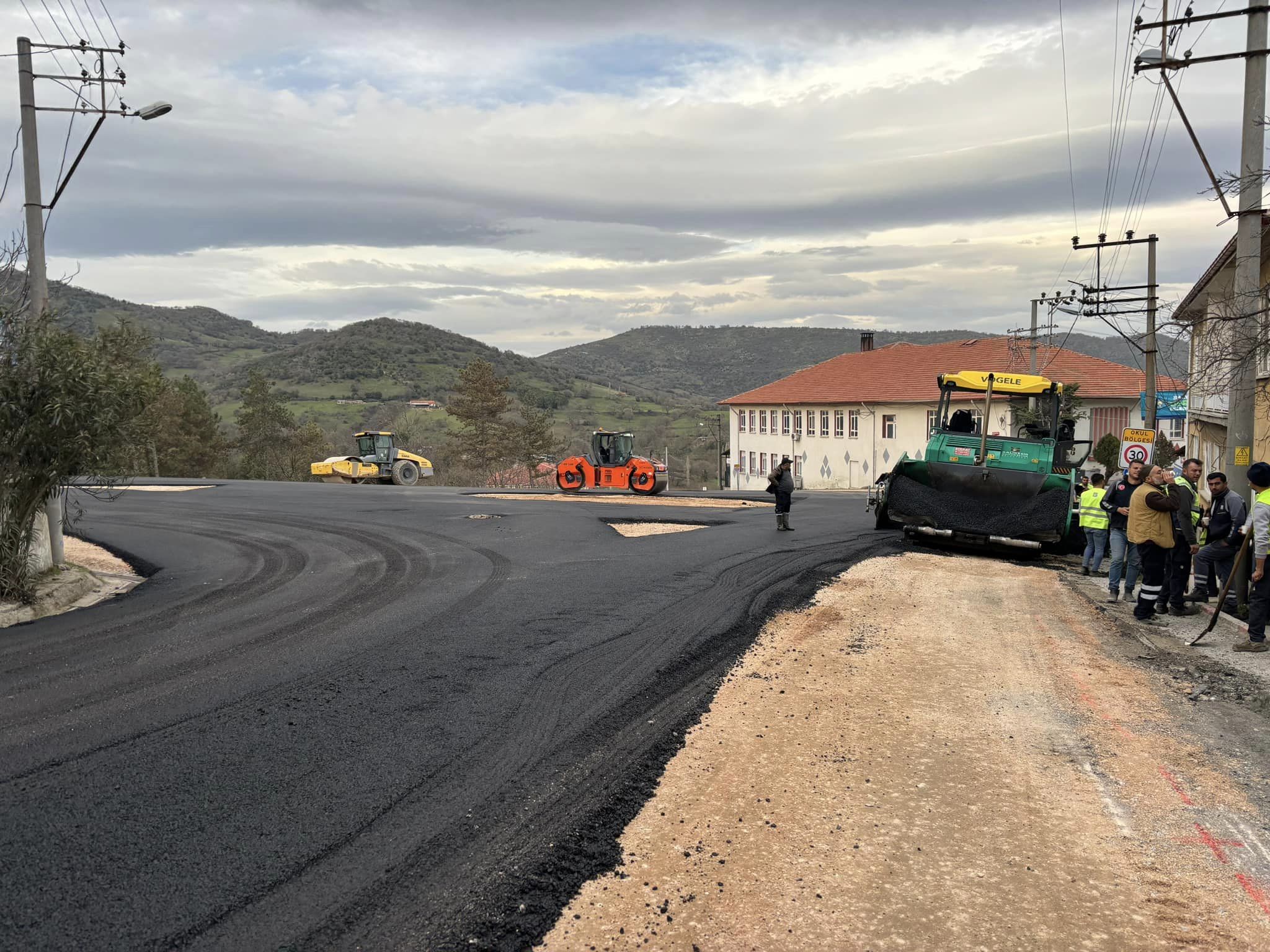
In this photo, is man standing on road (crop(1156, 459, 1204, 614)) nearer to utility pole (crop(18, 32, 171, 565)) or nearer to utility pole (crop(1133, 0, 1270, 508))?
utility pole (crop(1133, 0, 1270, 508))

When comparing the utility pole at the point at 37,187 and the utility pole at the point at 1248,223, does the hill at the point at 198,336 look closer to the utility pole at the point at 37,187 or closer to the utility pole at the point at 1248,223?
the utility pole at the point at 37,187

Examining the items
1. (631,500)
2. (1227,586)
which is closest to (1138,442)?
(1227,586)

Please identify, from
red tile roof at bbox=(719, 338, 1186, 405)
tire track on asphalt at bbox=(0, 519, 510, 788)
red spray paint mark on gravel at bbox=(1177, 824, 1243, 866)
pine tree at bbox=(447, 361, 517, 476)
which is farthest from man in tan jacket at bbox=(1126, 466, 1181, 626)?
pine tree at bbox=(447, 361, 517, 476)

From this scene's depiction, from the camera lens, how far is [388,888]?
4.31 metres

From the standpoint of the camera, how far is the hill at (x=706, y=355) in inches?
5512

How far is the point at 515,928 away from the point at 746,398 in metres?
59.7

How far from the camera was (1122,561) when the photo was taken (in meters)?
12.2

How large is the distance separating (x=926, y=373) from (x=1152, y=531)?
152 feet

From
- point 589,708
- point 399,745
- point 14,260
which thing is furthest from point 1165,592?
point 14,260

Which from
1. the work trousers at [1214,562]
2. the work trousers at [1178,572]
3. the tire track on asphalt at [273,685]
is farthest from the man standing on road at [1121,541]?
the tire track on asphalt at [273,685]

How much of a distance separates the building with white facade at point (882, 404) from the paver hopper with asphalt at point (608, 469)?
879 inches

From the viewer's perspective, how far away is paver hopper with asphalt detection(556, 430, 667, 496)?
2916 cm

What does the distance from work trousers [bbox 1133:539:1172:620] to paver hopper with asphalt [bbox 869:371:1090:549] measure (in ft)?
14.2

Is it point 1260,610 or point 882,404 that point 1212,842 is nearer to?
point 1260,610
